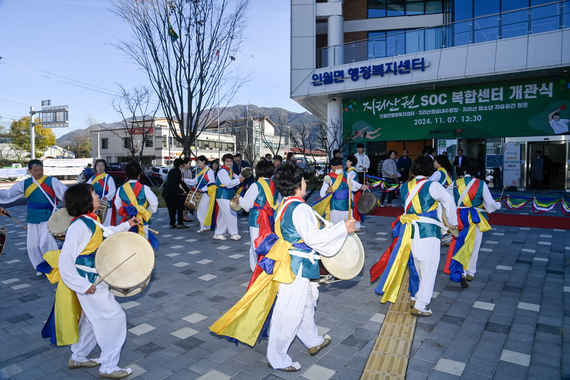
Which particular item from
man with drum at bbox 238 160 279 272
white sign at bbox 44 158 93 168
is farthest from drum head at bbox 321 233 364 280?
white sign at bbox 44 158 93 168

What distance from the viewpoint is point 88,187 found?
2.89 meters

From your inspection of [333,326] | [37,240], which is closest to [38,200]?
[37,240]

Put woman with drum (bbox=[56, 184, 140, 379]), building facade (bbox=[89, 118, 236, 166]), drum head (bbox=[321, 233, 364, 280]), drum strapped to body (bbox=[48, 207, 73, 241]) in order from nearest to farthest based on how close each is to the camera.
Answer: woman with drum (bbox=[56, 184, 140, 379]), drum head (bbox=[321, 233, 364, 280]), drum strapped to body (bbox=[48, 207, 73, 241]), building facade (bbox=[89, 118, 236, 166])

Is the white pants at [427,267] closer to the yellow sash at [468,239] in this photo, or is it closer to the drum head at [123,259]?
the yellow sash at [468,239]

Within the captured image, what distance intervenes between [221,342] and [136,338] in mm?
844

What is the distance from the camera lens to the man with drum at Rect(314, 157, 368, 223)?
6.99 m

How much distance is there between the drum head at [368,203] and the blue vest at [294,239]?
4090mm

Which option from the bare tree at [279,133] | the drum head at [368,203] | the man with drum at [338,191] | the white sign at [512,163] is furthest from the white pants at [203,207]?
the white sign at [512,163]

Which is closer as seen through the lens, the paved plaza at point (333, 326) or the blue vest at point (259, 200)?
the paved plaza at point (333, 326)

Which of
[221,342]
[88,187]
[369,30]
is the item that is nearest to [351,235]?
[221,342]

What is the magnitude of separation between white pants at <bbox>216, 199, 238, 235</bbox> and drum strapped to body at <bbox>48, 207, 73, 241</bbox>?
4189 mm

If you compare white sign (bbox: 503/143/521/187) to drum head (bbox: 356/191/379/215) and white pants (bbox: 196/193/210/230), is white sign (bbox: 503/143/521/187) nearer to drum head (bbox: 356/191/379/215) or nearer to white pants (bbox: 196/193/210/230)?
drum head (bbox: 356/191/379/215)

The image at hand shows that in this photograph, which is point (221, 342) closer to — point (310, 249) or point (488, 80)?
point (310, 249)

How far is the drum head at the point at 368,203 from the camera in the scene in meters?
6.78
